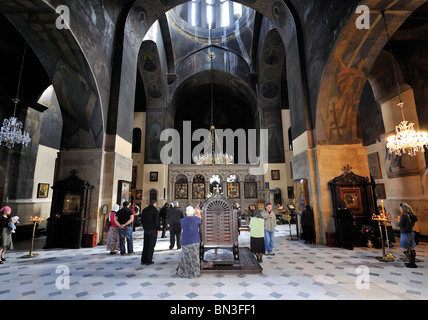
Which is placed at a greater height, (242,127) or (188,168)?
(242,127)

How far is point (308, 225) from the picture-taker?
7375mm

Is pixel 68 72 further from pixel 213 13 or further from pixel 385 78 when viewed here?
→ pixel 213 13

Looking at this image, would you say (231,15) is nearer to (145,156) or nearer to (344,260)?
(145,156)

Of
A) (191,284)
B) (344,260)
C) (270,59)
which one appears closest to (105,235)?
(191,284)

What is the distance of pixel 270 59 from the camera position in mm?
15516

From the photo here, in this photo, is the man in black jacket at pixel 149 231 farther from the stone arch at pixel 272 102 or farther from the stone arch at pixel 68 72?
the stone arch at pixel 272 102

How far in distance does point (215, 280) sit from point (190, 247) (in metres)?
0.75

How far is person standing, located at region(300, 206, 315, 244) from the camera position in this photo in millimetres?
7352

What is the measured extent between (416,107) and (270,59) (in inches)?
381

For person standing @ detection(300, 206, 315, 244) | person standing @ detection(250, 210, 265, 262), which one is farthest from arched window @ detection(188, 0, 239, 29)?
person standing @ detection(250, 210, 265, 262)

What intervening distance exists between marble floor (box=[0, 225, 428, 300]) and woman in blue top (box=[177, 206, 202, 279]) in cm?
15

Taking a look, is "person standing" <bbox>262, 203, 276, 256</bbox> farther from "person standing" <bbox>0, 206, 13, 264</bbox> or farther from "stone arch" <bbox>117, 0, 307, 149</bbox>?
"person standing" <bbox>0, 206, 13, 264</bbox>

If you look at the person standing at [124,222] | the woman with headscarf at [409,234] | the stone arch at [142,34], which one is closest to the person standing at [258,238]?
the woman with headscarf at [409,234]

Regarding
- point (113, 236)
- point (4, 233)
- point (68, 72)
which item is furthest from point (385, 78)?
point (4, 233)
